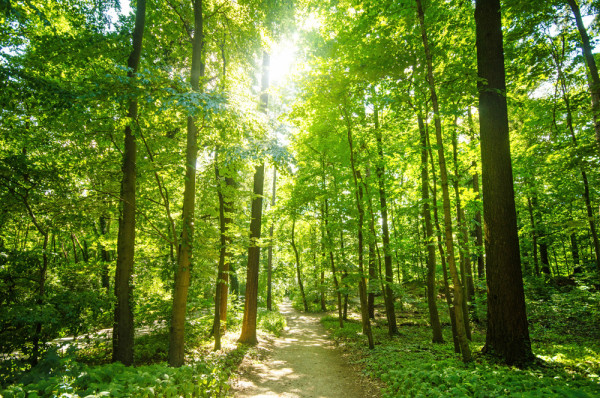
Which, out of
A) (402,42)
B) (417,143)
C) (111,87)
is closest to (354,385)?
(417,143)

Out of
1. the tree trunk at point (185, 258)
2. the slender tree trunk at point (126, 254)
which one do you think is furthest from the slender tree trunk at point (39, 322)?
the tree trunk at point (185, 258)

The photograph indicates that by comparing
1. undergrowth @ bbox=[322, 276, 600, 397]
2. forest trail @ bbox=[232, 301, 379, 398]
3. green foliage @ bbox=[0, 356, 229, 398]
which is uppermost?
green foliage @ bbox=[0, 356, 229, 398]

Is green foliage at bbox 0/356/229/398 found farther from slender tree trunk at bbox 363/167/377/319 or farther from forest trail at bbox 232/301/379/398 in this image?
slender tree trunk at bbox 363/167/377/319

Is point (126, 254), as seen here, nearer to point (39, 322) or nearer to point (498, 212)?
point (39, 322)

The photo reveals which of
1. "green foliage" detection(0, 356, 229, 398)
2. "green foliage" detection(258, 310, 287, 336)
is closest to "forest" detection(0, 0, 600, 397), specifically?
"green foliage" detection(0, 356, 229, 398)

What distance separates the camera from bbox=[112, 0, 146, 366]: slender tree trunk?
6.75 meters

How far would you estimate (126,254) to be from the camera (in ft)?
23.0

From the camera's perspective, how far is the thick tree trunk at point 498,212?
554 centimetres

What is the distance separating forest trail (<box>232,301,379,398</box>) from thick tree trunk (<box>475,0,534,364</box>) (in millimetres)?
3065

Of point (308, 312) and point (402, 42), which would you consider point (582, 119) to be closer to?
point (402, 42)

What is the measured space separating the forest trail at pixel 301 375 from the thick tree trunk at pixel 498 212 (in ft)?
10.1

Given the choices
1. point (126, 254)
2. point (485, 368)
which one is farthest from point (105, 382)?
point (485, 368)

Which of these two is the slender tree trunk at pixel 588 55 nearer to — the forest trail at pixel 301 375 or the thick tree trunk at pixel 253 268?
the forest trail at pixel 301 375

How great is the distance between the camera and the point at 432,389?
4.46 meters
